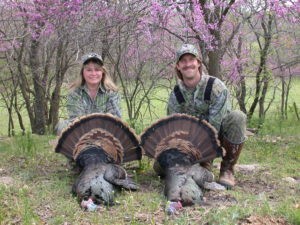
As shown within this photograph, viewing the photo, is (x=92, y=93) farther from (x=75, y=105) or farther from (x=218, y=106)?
(x=218, y=106)

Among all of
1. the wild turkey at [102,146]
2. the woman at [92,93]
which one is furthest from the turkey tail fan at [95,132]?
the woman at [92,93]

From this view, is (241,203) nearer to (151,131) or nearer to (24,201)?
(151,131)

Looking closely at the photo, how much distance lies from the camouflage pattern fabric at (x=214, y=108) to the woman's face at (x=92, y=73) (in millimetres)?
861

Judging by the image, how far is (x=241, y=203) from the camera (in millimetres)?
4141

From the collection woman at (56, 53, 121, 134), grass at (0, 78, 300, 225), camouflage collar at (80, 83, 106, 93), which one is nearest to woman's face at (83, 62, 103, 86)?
woman at (56, 53, 121, 134)

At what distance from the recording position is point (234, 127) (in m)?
5.12

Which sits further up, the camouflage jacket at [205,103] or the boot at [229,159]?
the camouflage jacket at [205,103]

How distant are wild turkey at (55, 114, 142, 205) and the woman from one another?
1.52 feet

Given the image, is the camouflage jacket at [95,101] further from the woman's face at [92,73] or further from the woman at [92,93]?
the woman's face at [92,73]

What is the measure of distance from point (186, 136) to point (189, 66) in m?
0.76

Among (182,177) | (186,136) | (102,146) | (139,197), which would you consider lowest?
(139,197)

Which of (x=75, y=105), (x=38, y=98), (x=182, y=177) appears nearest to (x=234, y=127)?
(x=182, y=177)

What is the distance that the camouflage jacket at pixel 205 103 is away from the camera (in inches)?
199

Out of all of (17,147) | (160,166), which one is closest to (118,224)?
(160,166)
